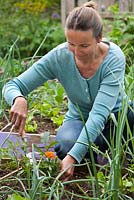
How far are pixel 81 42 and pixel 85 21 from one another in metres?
0.11

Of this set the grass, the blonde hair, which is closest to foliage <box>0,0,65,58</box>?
the grass

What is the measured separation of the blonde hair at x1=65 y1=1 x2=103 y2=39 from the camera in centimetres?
282

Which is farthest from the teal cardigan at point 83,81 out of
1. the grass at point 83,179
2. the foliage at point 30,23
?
the foliage at point 30,23

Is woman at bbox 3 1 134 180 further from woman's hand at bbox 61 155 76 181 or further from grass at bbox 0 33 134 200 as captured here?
grass at bbox 0 33 134 200

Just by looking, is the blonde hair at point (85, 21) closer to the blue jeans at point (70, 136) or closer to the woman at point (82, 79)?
the woman at point (82, 79)

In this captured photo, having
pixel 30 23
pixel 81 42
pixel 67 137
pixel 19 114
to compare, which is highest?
pixel 81 42

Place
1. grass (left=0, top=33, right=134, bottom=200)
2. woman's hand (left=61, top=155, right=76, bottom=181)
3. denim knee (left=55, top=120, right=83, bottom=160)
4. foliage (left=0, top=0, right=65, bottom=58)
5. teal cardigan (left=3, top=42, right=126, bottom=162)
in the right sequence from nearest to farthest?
grass (left=0, top=33, right=134, bottom=200) < woman's hand (left=61, top=155, right=76, bottom=181) < teal cardigan (left=3, top=42, right=126, bottom=162) < denim knee (left=55, top=120, right=83, bottom=160) < foliage (left=0, top=0, right=65, bottom=58)

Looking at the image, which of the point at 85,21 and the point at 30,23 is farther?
the point at 30,23

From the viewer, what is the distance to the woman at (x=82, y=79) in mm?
2830

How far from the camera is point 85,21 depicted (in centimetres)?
284

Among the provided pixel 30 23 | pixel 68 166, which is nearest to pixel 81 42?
pixel 68 166

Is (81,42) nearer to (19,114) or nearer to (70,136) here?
(19,114)

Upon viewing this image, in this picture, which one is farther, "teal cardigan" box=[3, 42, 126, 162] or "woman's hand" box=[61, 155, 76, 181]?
"teal cardigan" box=[3, 42, 126, 162]

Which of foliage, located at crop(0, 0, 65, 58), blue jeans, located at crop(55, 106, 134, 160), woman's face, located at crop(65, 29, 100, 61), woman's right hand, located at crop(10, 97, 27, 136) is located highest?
woman's face, located at crop(65, 29, 100, 61)
